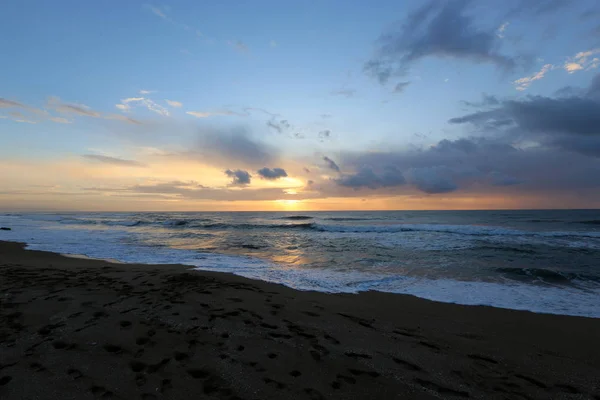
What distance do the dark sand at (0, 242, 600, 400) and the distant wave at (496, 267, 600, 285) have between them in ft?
15.7

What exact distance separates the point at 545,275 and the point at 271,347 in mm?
12194

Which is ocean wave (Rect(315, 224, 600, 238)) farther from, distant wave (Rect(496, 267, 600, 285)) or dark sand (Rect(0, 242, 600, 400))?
dark sand (Rect(0, 242, 600, 400))

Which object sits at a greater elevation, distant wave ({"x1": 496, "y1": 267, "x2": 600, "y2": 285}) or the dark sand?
the dark sand

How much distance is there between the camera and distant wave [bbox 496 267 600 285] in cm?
1072

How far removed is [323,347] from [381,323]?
1.89 meters

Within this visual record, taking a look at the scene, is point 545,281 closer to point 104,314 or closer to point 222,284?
point 222,284

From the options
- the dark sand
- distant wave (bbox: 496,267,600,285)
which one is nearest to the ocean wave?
distant wave (bbox: 496,267,600,285)

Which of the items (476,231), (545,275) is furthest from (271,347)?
(476,231)

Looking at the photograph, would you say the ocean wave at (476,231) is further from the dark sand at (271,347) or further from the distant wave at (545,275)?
the dark sand at (271,347)

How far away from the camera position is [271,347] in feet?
14.0

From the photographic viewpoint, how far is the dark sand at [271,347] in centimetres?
333

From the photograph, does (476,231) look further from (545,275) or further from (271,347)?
(271,347)

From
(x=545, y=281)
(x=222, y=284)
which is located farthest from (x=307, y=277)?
(x=545, y=281)

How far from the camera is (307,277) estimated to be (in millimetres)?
10172
